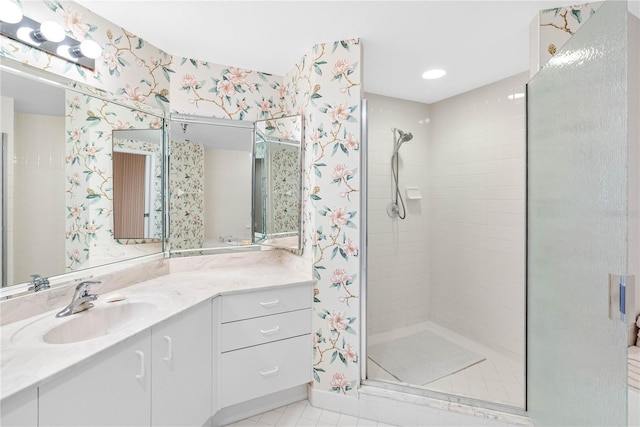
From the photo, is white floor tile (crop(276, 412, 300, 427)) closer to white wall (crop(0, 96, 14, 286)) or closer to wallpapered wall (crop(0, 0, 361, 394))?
wallpapered wall (crop(0, 0, 361, 394))

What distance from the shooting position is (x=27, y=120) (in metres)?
1.33

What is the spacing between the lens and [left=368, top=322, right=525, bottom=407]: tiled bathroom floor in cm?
193

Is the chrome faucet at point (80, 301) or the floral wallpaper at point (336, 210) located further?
the floral wallpaper at point (336, 210)

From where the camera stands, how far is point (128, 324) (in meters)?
1.30

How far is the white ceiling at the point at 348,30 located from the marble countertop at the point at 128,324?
59.5 inches

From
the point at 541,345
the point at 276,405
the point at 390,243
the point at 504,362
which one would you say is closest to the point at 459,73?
the point at 390,243

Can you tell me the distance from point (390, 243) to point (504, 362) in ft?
4.22

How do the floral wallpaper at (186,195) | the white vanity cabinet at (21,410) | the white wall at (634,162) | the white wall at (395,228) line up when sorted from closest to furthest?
the white vanity cabinet at (21,410), the white wall at (634,162), the floral wallpaper at (186,195), the white wall at (395,228)

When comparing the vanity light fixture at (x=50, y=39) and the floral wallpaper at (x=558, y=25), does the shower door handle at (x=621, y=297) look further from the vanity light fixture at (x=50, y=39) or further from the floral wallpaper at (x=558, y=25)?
the vanity light fixture at (x=50, y=39)

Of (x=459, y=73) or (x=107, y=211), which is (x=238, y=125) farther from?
(x=459, y=73)

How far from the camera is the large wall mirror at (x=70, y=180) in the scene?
4.25ft

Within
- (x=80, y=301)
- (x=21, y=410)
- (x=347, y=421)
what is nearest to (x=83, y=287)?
(x=80, y=301)

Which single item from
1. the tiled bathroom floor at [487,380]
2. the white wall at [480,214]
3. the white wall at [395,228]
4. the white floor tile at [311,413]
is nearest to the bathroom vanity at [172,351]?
the white floor tile at [311,413]

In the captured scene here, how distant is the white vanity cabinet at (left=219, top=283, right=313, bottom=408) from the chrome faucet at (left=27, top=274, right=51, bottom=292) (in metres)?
0.80
